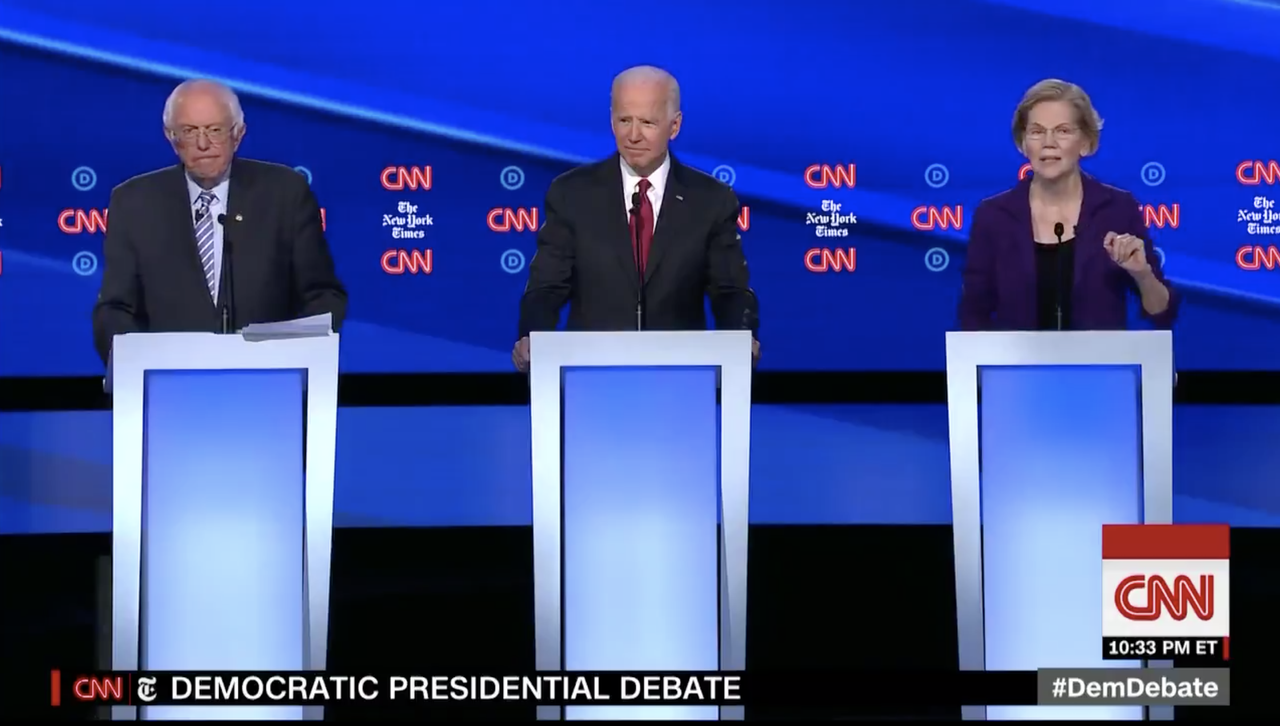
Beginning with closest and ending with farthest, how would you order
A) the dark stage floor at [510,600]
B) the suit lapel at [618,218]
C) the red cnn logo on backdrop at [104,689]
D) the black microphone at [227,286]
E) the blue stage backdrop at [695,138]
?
the red cnn logo on backdrop at [104,689], the black microphone at [227,286], the suit lapel at [618,218], the dark stage floor at [510,600], the blue stage backdrop at [695,138]

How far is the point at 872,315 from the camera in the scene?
5.55 meters

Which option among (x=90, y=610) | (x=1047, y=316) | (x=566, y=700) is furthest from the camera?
(x=90, y=610)

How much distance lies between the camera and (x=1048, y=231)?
3.86 metres

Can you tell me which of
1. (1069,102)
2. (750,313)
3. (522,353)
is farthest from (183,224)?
(1069,102)

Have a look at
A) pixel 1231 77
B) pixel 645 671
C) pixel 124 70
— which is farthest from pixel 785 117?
pixel 645 671

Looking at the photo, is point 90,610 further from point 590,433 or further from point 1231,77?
point 1231,77

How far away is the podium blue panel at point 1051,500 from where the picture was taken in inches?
127

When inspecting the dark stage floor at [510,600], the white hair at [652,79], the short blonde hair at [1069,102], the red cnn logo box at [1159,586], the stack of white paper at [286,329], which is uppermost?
the white hair at [652,79]

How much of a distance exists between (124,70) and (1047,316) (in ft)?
11.0

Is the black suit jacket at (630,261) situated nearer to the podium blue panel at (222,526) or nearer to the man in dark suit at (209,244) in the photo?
the man in dark suit at (209,244)

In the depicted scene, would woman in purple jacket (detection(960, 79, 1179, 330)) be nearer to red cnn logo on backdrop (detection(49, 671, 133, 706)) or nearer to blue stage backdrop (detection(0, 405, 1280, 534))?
blue stage backdrop (detection(0, 405, 1280, 534))

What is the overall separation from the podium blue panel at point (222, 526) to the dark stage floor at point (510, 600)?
1.34 meters

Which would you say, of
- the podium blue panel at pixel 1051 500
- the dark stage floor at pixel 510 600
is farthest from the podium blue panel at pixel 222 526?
the podium blue panel at pixel 1051 500

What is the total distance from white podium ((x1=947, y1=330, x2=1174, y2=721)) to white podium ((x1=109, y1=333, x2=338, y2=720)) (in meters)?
1.33
